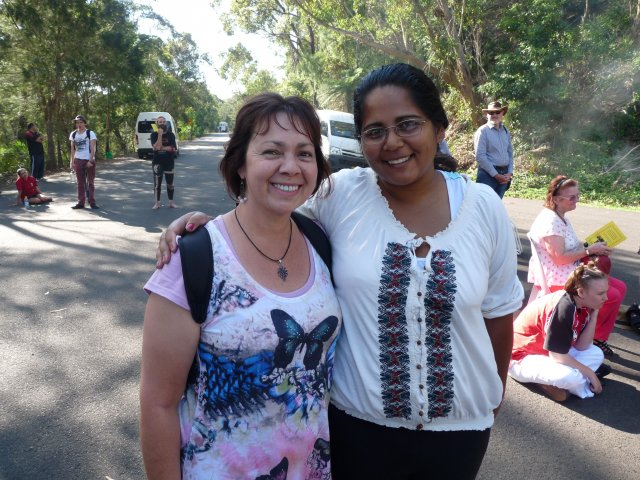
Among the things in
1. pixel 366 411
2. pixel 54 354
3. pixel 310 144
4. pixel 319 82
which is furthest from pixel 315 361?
pixel 319 82

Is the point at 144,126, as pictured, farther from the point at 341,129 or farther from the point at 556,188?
the point at 556,188

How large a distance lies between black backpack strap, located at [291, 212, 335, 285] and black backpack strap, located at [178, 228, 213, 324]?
39 centimetres

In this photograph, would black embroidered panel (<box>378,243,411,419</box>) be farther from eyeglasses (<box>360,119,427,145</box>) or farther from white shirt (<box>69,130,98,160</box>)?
white shirt (<box>69,130,98,160</box>)

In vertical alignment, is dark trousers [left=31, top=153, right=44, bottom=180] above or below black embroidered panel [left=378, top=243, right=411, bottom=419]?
below

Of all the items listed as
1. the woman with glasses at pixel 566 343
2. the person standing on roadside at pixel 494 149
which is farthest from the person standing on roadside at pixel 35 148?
the woman with glasses at pixel 566 343

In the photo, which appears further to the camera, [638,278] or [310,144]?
[638,278]

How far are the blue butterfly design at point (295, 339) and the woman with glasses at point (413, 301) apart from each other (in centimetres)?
12

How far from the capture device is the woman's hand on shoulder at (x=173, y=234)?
149 centimetres

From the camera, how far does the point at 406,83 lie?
5.29ft

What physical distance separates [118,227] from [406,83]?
8.61 meters

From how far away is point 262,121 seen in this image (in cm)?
154

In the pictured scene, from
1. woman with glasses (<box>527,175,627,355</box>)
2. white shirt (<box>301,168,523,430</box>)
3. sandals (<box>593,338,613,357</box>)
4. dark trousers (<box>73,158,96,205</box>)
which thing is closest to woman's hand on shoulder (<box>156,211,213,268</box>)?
white shirt (<box>301,168,523,430</box>)

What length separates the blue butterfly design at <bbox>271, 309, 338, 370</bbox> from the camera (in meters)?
1.47

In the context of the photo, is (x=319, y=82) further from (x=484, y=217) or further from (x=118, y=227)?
(x=484, y=217)
